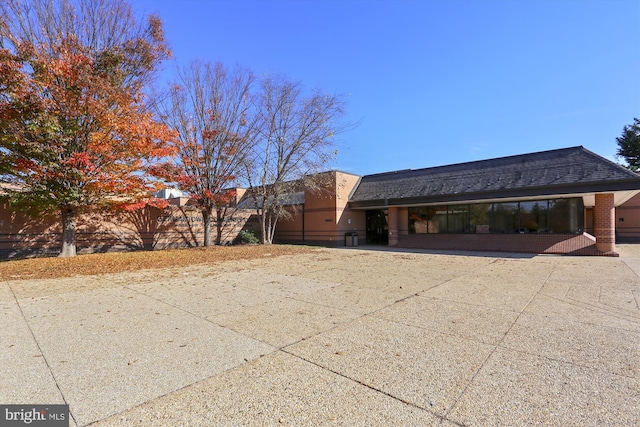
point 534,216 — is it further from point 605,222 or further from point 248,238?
point 248,238

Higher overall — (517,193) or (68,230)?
(517,193)

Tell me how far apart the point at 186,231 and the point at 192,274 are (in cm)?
1173

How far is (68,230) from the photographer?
1374cm

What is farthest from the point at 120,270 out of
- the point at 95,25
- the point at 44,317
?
the point at 95,25

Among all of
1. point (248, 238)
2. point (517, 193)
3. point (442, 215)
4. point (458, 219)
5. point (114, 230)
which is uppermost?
point (517, 193)

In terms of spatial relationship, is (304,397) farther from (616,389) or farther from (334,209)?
(334,209)

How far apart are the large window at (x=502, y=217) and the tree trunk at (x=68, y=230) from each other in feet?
63.7

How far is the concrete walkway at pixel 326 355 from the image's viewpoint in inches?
106

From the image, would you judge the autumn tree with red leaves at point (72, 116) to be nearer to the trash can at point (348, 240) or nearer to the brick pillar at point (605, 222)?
the trash can at point (348, 240)

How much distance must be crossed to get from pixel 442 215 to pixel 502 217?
358 cm

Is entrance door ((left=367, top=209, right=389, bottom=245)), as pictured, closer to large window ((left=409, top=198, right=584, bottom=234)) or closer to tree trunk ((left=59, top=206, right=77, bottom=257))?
large window ((left=409, top=198, right=584, bottom=234))

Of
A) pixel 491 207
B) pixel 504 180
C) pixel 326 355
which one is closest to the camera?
pixel 326 355

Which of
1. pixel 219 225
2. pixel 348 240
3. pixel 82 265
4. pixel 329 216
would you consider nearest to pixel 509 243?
pixel 348 240

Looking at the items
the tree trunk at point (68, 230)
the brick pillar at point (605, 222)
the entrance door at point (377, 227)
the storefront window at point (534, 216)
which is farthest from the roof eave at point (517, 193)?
the tree trunk at point (68, 230)
